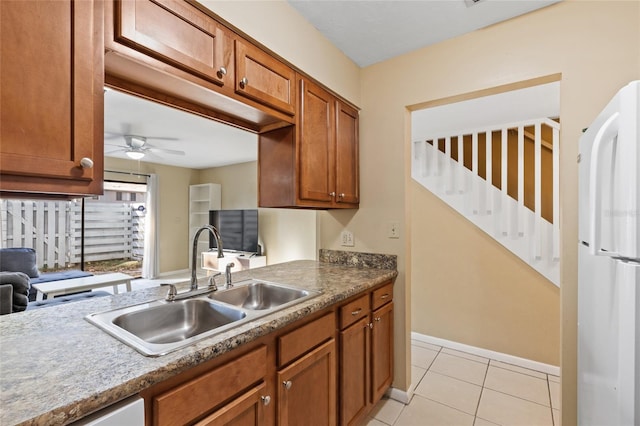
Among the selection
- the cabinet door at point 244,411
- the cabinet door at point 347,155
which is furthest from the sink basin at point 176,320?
the cabinet door at point 347,155

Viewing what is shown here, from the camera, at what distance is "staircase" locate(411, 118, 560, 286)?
8.25ft

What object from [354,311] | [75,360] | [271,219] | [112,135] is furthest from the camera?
[271,219]

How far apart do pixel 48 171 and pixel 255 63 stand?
0.99 meters

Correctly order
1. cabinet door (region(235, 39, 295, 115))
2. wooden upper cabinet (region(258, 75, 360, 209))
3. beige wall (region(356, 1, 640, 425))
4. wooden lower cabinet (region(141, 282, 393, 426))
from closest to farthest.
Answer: wooden lower cabinet (region(141, 282, 393, 426))
cabinet door (region(235, 39, 295, 115))
beige wall (region(356, 1, 640, 425))
wooden upper cabinet (region(258, 75, 360, 209))

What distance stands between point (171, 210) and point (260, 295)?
18.6 ft

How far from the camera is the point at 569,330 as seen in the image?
1528mm

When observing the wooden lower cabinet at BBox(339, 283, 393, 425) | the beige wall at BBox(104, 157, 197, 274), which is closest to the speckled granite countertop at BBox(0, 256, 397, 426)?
the wooden lower cabinet at BBox(339, 283, 393, 425)

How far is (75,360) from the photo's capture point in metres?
0.78

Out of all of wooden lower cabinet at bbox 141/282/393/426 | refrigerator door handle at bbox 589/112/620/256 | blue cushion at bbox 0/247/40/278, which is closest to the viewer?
wooden lower cabinet at bbox 141/282/393/426

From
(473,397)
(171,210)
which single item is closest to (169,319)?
(473,397)

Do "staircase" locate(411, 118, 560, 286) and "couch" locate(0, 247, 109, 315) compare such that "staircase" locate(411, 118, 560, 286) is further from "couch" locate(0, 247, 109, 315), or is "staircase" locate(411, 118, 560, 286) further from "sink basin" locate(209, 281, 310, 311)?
"couch" locate(0, 247, 109, 315)

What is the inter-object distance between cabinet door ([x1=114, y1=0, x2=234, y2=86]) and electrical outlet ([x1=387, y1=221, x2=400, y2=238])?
1.43 meters

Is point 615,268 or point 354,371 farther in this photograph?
point 354,371

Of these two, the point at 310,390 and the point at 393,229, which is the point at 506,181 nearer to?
the point at 393,229
